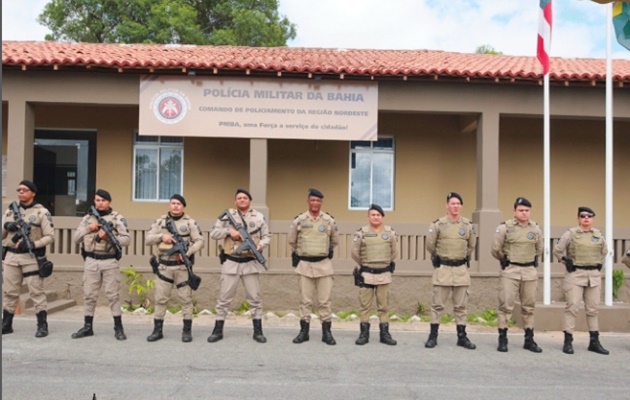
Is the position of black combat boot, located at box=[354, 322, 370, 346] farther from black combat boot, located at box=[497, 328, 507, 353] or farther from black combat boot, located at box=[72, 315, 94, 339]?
black combat boot, located at box=[72, 315, 94, 339]

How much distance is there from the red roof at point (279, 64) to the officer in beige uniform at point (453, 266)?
3.25 metres

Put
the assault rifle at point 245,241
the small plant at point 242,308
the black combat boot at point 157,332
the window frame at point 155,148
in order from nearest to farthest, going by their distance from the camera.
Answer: the black combat boot at point 157,332 < the assault rifle at point 245,241 < the small plant at point 242,308 < the window frame at point 155,148

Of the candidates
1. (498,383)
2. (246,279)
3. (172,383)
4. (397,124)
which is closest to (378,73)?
(397,124)

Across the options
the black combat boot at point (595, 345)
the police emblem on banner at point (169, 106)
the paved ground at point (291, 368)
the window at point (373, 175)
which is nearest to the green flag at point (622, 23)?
the paved ground at point (291, 368)

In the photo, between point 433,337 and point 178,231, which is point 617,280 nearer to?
point 433,337

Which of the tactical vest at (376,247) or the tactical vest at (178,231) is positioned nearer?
the tactical vest at (178,231)

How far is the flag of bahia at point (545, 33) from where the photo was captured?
27.5 ft

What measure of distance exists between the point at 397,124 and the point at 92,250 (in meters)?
6.59

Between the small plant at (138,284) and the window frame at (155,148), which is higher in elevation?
the window frame at (155,148)

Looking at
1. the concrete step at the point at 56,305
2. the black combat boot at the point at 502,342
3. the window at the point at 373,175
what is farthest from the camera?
the window at the point at 373,175

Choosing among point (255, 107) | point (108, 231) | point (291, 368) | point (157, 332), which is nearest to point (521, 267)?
Result: point (291, 368)

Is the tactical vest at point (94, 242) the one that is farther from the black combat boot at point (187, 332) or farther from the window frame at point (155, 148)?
the window frame at point (155, 148)

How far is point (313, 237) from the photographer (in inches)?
278

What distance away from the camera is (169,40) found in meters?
23.2
